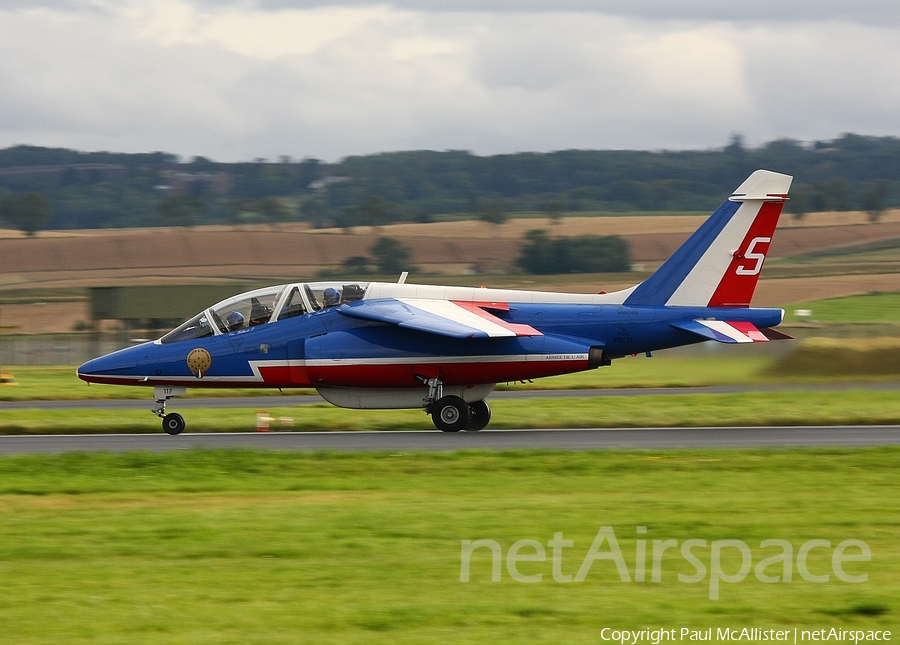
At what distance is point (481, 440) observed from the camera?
62.2 ft

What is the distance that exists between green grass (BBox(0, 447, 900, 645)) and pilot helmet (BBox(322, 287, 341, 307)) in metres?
5.10

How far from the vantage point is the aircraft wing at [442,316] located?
1911 cm

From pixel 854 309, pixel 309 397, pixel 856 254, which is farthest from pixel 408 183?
pixel 309 397

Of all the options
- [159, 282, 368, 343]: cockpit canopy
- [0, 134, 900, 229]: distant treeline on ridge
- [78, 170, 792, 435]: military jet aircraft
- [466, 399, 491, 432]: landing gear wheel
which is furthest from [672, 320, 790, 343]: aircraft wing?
[0, 134, 900, 229]: distant treeline on ridge

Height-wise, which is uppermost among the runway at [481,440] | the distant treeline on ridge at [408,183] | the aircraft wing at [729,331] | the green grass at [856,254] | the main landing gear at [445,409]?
the distant treeline on ridge at [408,183]

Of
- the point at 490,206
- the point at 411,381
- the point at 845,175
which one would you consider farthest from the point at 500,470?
the point at 845,175

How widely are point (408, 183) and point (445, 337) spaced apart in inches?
5376

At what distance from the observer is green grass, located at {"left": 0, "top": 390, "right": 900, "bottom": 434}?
21.4 metres

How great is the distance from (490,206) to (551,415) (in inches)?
3291

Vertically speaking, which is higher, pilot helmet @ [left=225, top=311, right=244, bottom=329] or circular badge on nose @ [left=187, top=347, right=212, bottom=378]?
pilot helmet @ [left=225, top=311, right=244, bottom=329]

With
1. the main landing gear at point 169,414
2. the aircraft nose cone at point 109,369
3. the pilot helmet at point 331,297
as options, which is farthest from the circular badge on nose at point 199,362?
the pilot helmet at point 331,297

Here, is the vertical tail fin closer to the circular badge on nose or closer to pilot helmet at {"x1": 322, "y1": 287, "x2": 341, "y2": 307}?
pilot helmet at {"x1": 322, "y1": 287, "x2": 341, "y2": 307}

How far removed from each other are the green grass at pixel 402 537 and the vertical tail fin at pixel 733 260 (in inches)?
197

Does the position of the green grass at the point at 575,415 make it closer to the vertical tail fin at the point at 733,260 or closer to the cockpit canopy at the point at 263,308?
the cockpit canopy at the point at 263,308
